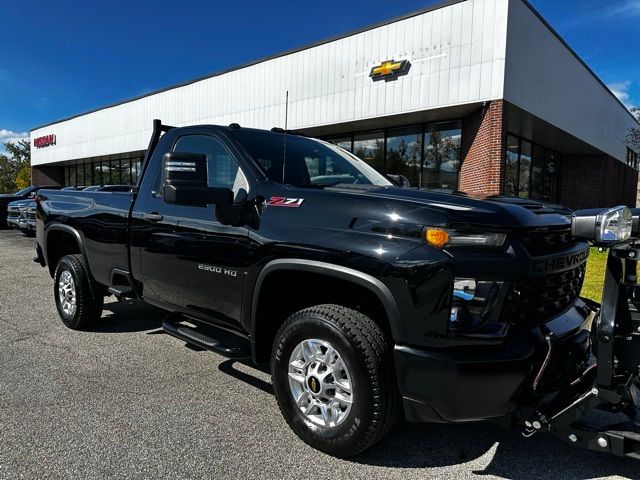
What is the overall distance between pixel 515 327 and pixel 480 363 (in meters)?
0.26

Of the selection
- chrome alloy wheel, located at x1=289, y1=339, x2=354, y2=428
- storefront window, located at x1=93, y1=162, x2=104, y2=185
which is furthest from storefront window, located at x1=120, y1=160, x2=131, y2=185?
chrome alloy wheel, located at x1=289, y1=339, x2=354, y2=428

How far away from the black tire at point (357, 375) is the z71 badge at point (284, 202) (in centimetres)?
61

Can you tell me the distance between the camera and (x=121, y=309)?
5953 mm

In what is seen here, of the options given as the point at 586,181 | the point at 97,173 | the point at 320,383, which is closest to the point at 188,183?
the point at 320,383

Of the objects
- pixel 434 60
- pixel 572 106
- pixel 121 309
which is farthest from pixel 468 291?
pixel 572 106

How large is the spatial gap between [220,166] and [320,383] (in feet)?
5.60

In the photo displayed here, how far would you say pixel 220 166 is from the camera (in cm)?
346

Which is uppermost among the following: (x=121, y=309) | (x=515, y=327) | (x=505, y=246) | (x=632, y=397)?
(x=505, y=246)

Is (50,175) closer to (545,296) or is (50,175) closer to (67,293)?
(67,293)

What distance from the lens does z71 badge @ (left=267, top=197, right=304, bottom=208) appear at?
9.12ft

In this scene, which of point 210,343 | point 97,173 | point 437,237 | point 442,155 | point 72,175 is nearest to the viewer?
point 437,237

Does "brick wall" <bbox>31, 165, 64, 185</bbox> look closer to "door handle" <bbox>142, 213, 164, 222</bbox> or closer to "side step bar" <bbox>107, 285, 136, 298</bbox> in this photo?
"side step bar" <bbox>107, 285, 136, 298</bbox>

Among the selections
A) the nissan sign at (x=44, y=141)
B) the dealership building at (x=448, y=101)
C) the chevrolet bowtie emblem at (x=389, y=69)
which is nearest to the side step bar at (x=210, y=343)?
the dealership building at (x=448, y=101)

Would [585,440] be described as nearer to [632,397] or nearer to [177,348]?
[632,397]
